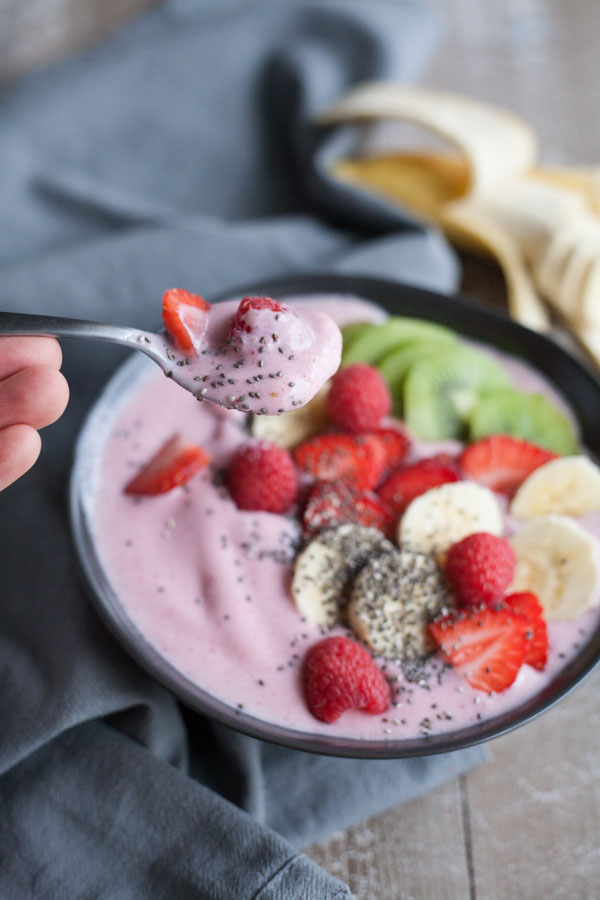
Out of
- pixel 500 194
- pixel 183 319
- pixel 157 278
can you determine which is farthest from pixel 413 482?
pixel 500 194

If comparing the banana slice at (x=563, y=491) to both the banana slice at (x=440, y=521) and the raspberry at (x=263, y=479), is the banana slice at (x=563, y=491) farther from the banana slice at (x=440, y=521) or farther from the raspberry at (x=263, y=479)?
the raspberry at (x=263, y=479)

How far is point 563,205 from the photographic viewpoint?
2.32 meters

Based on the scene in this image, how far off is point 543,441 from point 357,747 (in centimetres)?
83

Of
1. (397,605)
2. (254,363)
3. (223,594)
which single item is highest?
(254,363)

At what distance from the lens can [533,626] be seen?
4.85 feet

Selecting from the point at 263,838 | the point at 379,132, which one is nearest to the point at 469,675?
the point at 263,838

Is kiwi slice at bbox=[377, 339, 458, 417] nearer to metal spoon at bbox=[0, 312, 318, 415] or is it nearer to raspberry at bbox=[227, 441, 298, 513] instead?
raspberry at bbox=[227, 441, 298, 513]

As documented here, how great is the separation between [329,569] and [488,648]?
0.32 m

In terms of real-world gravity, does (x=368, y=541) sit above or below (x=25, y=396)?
below

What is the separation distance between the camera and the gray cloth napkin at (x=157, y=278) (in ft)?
4.52

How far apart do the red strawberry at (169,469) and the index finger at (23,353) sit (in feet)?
1.12

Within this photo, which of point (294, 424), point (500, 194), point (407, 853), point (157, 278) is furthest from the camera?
point (500, 194)

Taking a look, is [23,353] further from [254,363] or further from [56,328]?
[254,363]

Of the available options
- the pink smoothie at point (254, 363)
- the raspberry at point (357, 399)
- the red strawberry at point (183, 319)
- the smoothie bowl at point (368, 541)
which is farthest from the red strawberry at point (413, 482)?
the red strawberry at point (183, 319)
